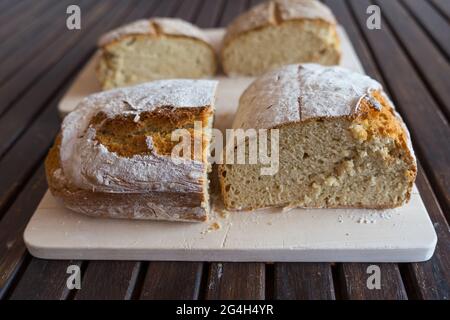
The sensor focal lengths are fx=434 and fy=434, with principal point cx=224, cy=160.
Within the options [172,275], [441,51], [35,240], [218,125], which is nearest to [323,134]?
[218,125]

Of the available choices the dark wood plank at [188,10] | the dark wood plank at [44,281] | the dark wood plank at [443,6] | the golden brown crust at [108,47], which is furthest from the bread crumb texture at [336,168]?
the dark wood plank at [188,10]

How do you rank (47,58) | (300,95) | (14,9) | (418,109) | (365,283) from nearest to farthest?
(365,283), (300,95), (418,109), (47,58), (14,9)

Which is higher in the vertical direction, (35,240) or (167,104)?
(167,104)

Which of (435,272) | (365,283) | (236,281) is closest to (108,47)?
(236,281)

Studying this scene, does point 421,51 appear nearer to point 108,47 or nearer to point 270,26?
point 270,26

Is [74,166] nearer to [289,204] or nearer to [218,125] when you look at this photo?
[218,125]
